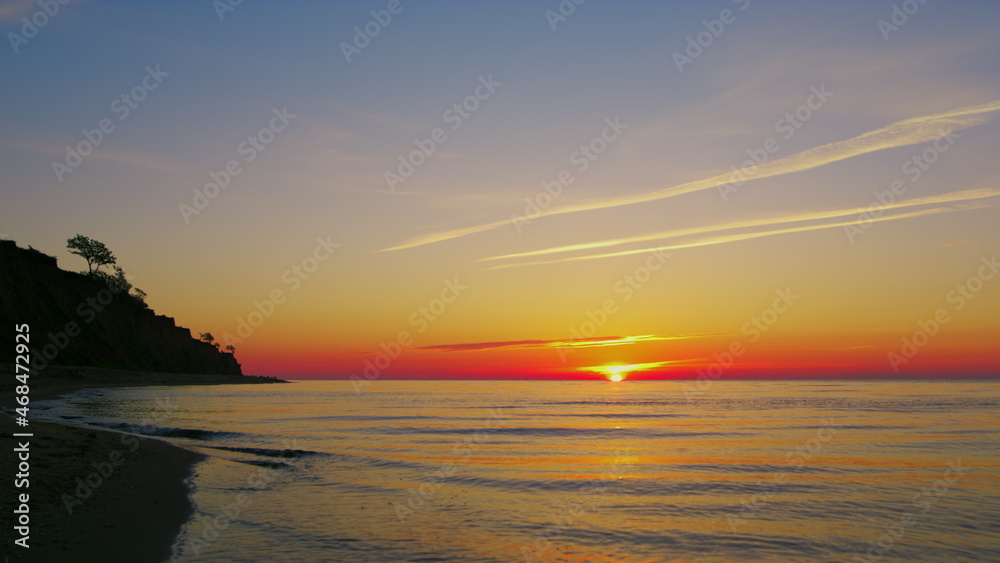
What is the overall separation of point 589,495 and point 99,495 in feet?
41.1

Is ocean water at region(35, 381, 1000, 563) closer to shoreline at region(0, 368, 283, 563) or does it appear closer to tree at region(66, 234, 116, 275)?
shoreline at region(0, 368, 283, 563)

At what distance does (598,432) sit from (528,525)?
23.9m

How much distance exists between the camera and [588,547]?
12.5m

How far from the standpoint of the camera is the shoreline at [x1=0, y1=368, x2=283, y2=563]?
10617 mm

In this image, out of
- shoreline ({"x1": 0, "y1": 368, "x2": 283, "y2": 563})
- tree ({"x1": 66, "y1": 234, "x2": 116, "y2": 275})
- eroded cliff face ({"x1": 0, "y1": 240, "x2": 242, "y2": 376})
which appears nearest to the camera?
shoreline ({"x1": 0, "y1": 368, "x2": 283, "y2": 563})

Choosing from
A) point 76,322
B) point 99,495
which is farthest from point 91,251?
point 99,495

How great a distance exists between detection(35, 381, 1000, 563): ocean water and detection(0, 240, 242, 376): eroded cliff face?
4526 cm

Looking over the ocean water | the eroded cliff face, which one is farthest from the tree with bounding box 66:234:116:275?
the ocean water

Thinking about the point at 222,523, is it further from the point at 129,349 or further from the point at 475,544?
the point at 129,349

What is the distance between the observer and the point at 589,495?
58.4 ft

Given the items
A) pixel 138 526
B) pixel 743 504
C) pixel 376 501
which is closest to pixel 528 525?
pixel 376 501

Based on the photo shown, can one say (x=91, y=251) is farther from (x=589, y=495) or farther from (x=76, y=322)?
(x=589, y=495)

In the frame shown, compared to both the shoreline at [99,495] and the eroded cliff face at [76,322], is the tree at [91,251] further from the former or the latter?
the shoreline at [99,495]

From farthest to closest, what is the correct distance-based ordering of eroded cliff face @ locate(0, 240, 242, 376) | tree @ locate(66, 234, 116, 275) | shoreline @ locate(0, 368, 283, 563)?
tree @ locate(66, 234, 116, 275)
eroded cliff face @ locate(0, 240, 242, 376)
shoreline @ locate(0, 368, 283, 563)
